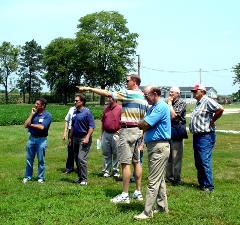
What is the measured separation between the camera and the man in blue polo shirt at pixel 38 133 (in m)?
10.4

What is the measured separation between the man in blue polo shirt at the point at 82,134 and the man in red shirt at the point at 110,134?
0.96 m

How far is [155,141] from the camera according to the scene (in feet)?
23.8

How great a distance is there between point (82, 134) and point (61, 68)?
7878 cm

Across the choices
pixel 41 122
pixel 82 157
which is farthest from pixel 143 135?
pixel 41 122

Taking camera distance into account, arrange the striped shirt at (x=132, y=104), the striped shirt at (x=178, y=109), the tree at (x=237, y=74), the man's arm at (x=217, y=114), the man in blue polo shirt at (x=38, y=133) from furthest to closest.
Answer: the tree at (x=237, y=74) → the man in blue polo shirt at (x=38, y=133) → the striped shirt at (x=178, y=109) → the man's arm at (x=217, y=114) → the striped shirt at (x=132, y=104)

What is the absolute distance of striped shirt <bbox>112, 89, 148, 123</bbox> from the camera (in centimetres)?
801

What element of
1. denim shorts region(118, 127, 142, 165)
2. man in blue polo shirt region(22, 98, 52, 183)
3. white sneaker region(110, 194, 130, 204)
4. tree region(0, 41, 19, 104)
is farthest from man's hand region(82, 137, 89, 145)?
tree region(0, 41, 19, 104)

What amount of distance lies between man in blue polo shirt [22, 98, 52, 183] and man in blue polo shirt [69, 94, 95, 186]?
67 cm

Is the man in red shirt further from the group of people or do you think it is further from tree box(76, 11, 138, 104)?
tree box(76, 11, 138, 104)

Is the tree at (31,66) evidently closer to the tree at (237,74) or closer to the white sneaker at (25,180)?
the tree at (237,74)

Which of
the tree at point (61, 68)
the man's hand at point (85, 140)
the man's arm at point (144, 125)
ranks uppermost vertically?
the tree at point (61, 68)

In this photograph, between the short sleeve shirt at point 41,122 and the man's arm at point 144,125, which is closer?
the man's arm at point 144,125

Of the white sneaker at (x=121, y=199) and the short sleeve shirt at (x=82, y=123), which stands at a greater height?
the short sleeve shirt at (x=82, y=123)

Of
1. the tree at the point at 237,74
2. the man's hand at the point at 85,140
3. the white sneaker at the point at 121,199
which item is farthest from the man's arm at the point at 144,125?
the tree at the point at 237,74
